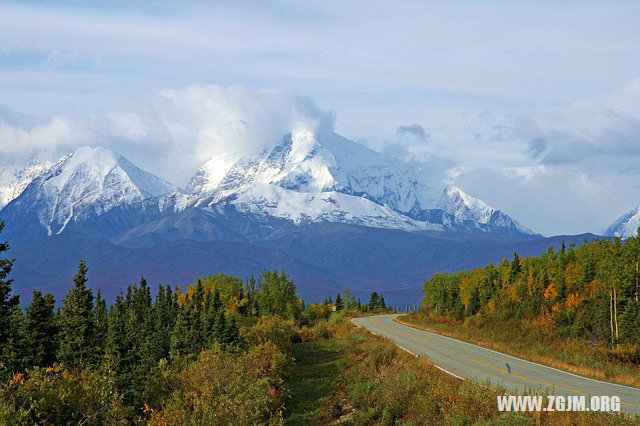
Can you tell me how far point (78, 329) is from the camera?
184 feet

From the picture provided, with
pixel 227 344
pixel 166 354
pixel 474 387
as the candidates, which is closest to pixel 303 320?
pixel 166 354

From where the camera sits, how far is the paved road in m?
24.2

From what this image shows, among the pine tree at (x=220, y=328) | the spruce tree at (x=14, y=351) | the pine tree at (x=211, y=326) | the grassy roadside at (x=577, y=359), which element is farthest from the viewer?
the pine tree at (x=211, y=326)

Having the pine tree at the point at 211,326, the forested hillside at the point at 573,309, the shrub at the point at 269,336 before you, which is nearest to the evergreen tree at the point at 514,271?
the forested hillside at the point at 573,309

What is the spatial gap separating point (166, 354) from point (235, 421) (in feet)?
146

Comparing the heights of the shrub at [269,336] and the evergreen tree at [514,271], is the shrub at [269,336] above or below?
below

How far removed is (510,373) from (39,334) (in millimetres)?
40903

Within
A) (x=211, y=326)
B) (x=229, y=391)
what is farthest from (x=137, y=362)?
(x=229, y=391)

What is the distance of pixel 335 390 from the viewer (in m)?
34.3

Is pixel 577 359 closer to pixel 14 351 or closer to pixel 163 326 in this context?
pixel 14 351

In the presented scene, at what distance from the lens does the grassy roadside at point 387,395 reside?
1989 cm

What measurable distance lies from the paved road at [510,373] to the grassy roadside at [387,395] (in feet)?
5.91

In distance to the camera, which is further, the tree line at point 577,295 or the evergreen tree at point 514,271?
the evergreen tree at point 514,271

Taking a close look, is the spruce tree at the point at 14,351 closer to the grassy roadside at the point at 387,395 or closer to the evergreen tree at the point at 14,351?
the evergreen tree at the point at 14,351
